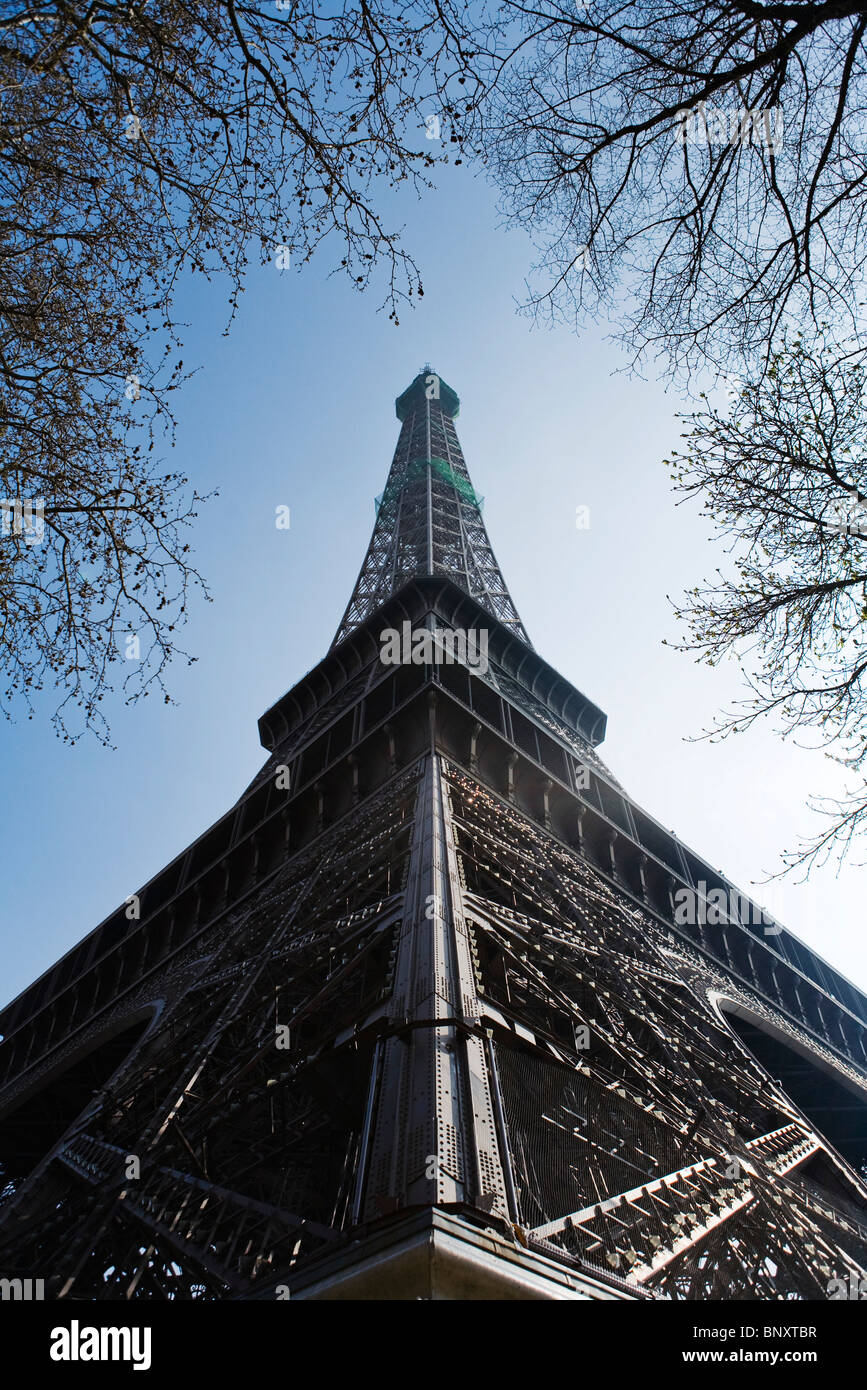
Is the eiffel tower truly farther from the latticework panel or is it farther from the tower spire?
the tower spire

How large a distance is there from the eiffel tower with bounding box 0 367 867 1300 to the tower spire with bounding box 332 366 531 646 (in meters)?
13.3

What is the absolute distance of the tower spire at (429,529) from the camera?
39.6m

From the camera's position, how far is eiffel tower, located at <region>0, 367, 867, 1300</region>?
17.6 feet

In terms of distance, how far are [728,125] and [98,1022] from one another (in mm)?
23139

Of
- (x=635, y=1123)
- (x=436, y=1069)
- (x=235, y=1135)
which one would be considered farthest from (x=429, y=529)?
(x=436, y=1069)

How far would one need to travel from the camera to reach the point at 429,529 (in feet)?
145

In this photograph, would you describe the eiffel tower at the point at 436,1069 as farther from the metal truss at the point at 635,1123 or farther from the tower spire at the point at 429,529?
the tower spire at the point at 429,529

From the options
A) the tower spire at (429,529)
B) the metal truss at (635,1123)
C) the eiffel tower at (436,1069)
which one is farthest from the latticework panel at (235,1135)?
the tower spire at (429,529)

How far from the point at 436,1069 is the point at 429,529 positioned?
130 ft

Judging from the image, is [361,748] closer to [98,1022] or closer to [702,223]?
[98,1022]

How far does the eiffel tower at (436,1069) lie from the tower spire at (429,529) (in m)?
13.3

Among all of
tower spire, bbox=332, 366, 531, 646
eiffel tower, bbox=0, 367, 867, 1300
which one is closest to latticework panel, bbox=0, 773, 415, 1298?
eiffel tower, bbox=0, 367, 867, 1300
